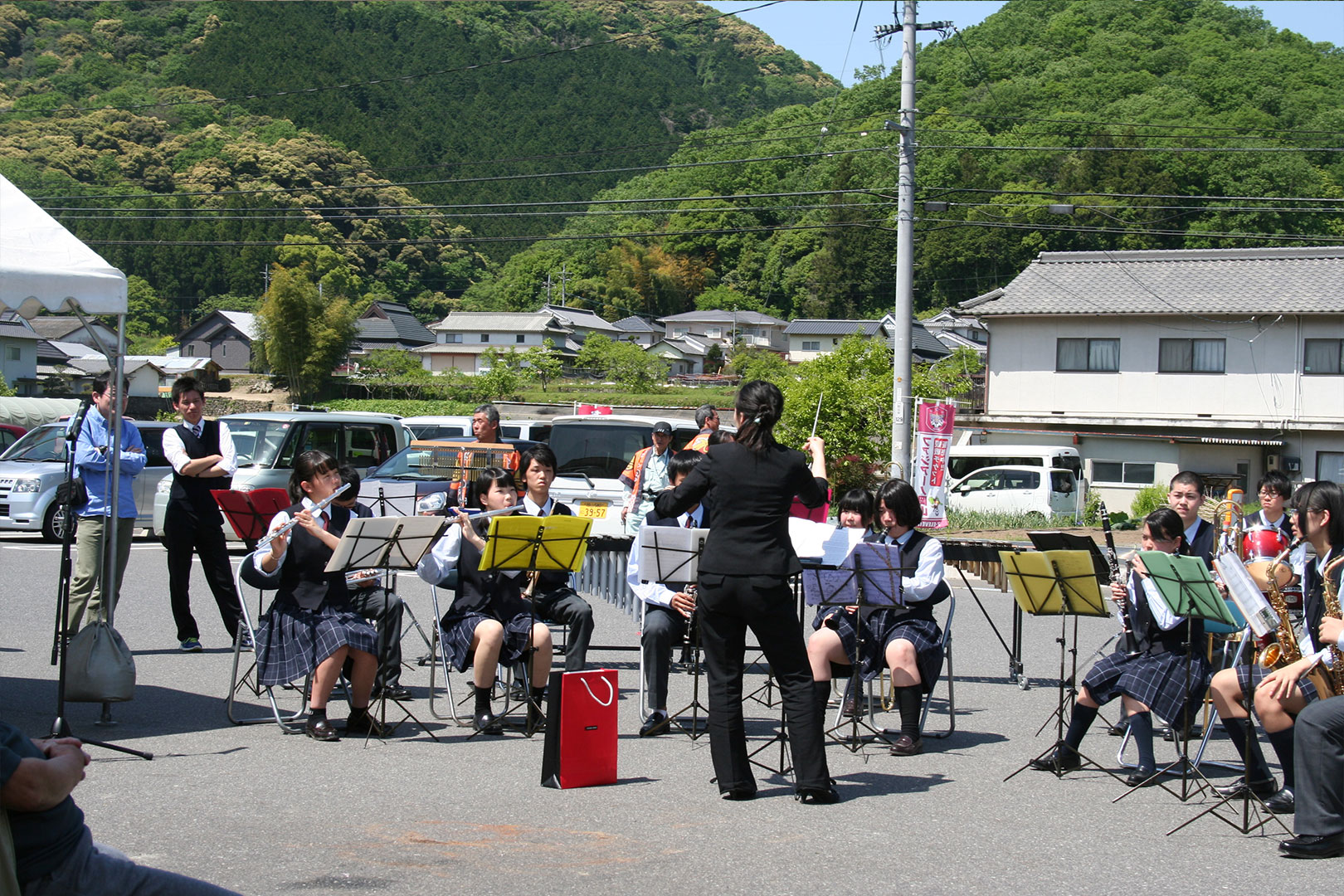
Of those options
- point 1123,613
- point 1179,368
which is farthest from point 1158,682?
point 1179,368

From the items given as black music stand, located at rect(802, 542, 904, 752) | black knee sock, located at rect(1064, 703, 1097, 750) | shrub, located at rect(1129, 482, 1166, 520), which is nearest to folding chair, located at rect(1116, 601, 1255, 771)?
black knee sock, located at rect(1064, 703, 1097, 750)

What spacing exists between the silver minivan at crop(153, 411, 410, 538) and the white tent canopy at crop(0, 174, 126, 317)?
9196 millimetres

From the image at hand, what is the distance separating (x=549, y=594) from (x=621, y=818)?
7.75 ft

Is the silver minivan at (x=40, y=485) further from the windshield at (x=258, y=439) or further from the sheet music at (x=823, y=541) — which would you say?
the sheet music at (x=823, y=541)

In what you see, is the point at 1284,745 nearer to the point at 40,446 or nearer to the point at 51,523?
the point at 51,523

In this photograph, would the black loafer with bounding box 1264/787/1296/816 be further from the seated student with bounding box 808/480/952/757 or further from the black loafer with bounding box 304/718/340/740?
the black loafer with bounding box 304/718/340/740

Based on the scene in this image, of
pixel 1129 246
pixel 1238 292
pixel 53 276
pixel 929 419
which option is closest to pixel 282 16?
pixel 1129 246

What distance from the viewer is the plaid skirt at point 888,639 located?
21.7 feet

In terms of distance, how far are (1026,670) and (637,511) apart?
11.5ft

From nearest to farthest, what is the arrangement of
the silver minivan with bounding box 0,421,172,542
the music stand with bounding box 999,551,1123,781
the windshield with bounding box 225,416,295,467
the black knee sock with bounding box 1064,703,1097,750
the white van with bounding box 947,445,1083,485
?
the black knee sock with bounding box 1064,703,1097,750
the music stand with bounding box 999,551,1123,781
the silver minivan with bounding box 0,421,172,542
the windshield with bounding box 225,416,295,467
the white van with bounding box 947,445,1083,485

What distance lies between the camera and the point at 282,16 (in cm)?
11706

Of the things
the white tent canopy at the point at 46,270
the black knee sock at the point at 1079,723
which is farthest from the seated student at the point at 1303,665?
the white tent canopy at the point at 46,270

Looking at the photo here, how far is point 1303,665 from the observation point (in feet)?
16.2

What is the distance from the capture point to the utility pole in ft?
56.7
